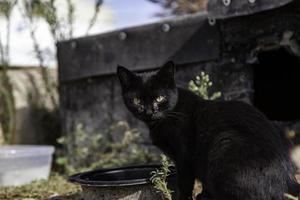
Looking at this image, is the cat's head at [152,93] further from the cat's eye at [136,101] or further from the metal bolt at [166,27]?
the metal bolt at [166,27]

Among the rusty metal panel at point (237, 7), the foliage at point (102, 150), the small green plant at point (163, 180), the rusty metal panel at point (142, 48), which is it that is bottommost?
the foliage at point (102, 150)

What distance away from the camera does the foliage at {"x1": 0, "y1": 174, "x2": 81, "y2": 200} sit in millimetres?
4418

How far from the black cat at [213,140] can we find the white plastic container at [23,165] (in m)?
2.56

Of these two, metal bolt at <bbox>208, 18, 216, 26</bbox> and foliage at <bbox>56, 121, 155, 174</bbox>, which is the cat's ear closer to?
metal bolt at <bbox>208, 18, 216, 26</bbox>

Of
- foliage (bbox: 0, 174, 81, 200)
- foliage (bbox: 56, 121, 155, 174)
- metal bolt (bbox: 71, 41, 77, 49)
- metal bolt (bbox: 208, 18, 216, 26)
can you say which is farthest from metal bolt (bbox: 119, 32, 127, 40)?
foliage (bbox: 0, 174, 81, 200)

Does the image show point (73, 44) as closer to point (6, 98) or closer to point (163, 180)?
point (6, 98)

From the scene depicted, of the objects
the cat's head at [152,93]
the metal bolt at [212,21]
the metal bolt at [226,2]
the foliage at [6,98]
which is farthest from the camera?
the foliage at [6,98]

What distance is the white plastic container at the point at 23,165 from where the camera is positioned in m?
5.62

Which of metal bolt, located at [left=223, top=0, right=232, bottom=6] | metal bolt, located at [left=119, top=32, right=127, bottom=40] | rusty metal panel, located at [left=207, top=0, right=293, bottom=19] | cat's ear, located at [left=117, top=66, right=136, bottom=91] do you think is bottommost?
cat's ear, located at [left=117, top=66, right=136, bottom=91]

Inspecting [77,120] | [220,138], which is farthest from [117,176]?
[77,120]

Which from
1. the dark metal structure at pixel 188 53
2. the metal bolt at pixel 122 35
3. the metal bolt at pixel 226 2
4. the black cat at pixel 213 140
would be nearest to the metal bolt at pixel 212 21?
the dark metal structure at pixel 188 53

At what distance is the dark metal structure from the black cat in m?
1.61

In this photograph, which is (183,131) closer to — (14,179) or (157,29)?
(157,29)

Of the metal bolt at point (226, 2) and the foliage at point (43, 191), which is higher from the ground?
the metal bolt at point (226, 2)
